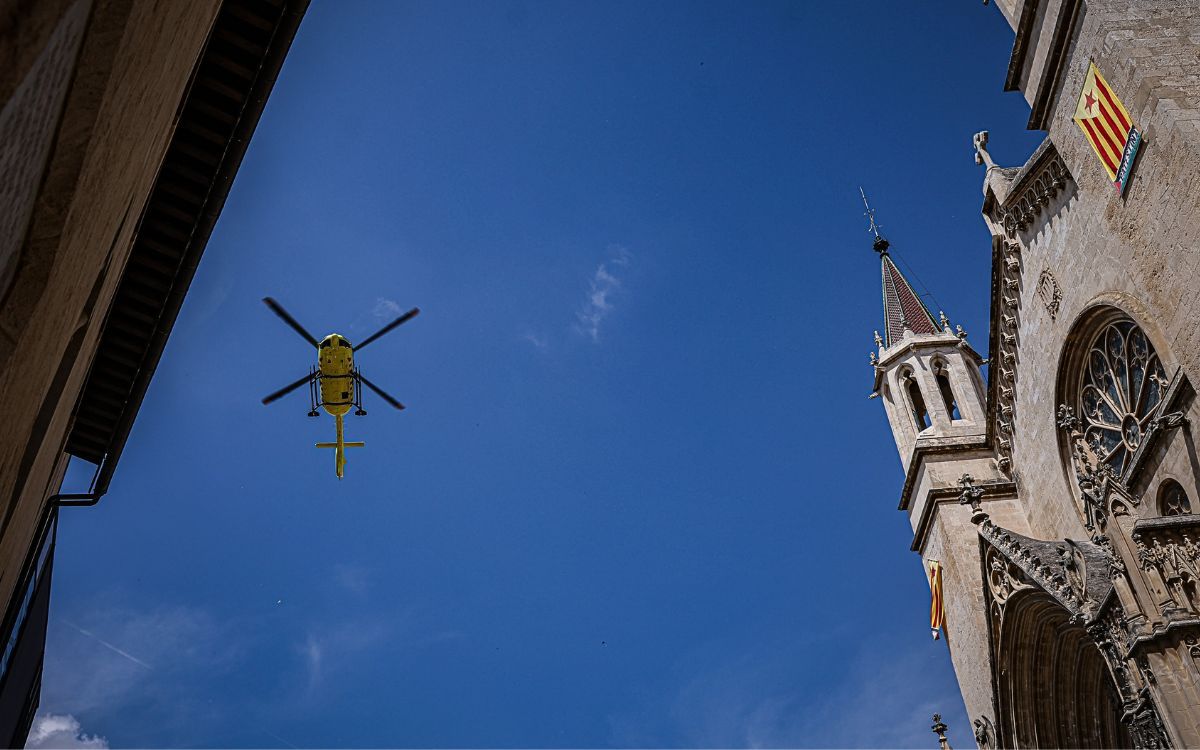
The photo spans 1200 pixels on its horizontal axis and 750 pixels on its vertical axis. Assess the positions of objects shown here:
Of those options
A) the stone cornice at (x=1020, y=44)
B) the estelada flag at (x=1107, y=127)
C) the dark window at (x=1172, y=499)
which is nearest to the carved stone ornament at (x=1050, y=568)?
the dark window at (x=1172, y=499)

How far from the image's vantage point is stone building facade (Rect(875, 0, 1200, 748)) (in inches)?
431

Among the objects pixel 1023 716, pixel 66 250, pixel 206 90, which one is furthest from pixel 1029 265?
pixel 66 250

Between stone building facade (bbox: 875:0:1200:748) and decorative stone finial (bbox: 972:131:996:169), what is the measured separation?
10 cm

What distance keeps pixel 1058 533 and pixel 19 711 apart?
773 inches

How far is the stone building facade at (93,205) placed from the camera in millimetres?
3824

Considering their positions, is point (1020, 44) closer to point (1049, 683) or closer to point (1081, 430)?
point (1081, 430)

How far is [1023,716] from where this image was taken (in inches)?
613

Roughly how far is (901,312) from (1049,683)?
11870mm

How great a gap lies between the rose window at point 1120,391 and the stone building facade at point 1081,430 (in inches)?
1.7

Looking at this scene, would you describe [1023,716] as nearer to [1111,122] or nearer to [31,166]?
[1111,122]

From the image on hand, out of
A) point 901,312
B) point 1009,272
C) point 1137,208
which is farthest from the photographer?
point 901,312

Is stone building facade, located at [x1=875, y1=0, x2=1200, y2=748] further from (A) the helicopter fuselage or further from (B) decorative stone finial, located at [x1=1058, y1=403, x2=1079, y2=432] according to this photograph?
(A) the helicopter fuselage

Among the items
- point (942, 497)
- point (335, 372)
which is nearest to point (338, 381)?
point (335, 372)

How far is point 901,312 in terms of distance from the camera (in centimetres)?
2483
